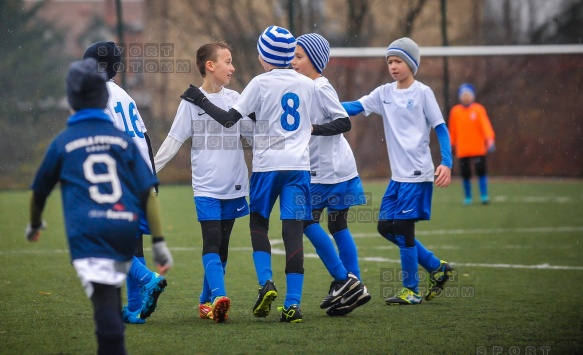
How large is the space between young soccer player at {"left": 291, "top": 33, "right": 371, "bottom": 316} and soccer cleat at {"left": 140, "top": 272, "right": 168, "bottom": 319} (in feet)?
3.88

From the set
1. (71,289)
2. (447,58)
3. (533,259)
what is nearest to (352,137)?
(447,58)

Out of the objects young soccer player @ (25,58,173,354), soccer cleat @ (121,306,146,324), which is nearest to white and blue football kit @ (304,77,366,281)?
soccer cleat @ (121,306,146,324)

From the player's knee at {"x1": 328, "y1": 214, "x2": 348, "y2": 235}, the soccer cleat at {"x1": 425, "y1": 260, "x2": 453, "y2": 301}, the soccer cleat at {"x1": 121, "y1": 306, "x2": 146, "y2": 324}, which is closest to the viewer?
the soccer cleat at {"x1": 121, "y1": 306, "x2": 146, "y2": 324}

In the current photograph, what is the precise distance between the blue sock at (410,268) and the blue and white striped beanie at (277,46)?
1.85 meters

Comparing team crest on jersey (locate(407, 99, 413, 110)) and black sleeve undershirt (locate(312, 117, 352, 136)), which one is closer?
black sleeve undershirt (locate(312, 117, 352, 136))

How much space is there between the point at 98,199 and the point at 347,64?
50.1 ft

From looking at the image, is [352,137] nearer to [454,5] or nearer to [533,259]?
[454,5]

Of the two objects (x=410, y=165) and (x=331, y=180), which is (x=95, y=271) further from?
(x=410, y=165)

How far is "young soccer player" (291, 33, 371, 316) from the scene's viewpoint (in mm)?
6281

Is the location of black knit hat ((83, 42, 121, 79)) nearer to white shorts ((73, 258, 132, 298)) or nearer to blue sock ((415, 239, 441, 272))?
white shorts ((73, 258, 132, 298))

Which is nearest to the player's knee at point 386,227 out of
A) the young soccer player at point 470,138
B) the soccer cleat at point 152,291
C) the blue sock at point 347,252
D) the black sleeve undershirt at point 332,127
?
the blue sock at point 347,252

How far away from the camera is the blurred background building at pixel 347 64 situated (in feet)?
63.3

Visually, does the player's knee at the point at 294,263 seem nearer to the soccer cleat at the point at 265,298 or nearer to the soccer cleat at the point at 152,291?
the soccer cleat at the point at 265,298

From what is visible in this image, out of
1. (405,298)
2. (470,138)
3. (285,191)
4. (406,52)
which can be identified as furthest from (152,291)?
(470,138)
